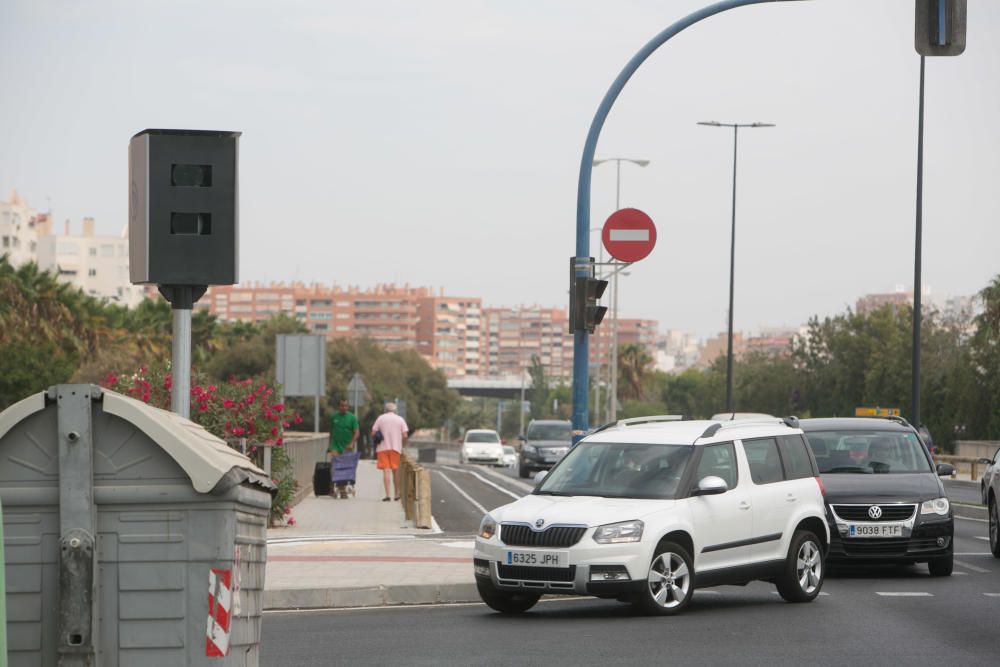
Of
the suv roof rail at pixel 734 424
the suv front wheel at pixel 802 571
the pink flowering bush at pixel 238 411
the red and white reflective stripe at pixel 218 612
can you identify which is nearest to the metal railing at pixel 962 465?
the pink flowering bush at pixel 238 411

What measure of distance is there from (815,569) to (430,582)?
3410 millimetres

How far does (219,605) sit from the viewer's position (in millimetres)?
6145

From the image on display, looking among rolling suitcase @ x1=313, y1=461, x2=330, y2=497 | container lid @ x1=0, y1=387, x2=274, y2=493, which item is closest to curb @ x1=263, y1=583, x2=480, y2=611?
container lid @ x1=0, y1=387, x2=274, y2=493

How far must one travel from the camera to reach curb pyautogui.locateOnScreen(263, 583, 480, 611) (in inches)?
537

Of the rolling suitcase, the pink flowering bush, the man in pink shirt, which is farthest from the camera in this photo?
the rolling suitcase

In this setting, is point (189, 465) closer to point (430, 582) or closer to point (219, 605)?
point (219, 605)

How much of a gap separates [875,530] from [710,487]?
3.74 metres

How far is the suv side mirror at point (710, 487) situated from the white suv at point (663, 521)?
11mm

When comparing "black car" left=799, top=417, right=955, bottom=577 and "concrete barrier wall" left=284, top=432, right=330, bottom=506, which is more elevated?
"black car" left=799, top=417, right=955, bottom=577

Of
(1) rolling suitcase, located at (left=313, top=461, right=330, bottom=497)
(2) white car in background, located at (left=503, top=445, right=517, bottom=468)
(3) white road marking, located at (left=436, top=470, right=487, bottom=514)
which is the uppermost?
(1) rolling suitcase, located at (left=313, top=461, right=330, bottom=497)

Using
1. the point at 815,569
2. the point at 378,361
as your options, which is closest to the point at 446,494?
the point at 815,569

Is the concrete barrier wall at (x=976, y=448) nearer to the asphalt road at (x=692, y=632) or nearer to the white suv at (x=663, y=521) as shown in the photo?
the asphalt road at (x=692, y=632)

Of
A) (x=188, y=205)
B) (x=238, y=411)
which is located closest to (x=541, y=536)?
(x=188, y=205)

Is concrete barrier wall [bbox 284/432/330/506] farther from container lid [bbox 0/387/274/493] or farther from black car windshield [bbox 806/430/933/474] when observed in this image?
container lid [bbox 0/387/274/493]
